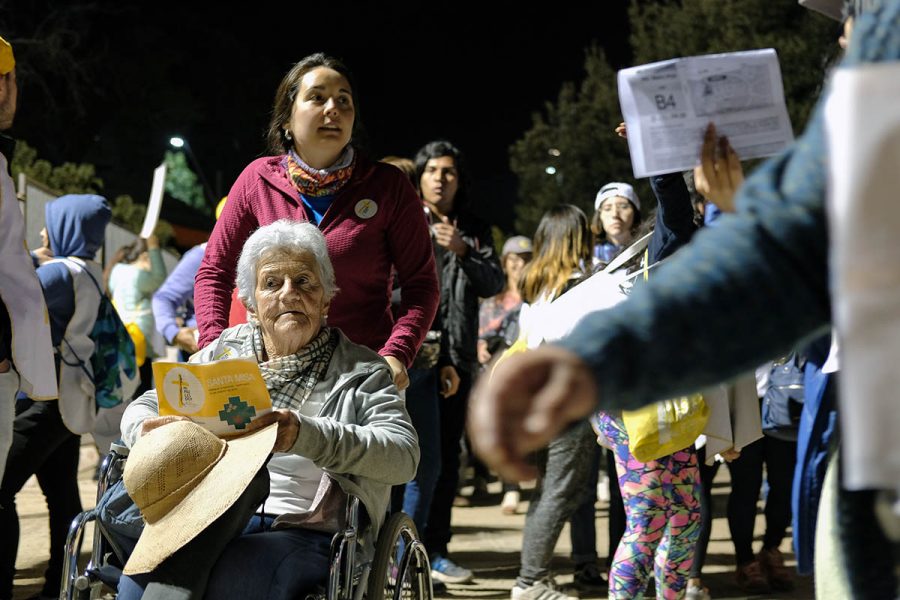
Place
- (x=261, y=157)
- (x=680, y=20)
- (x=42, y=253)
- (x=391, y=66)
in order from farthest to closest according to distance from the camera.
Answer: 1. (x=391, y=66)
2. (x=680, y=20)
3. (x=42, y=253)
4. (x=261, y=157)

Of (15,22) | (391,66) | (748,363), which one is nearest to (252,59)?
(391,66)

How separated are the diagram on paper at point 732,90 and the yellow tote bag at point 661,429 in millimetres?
1650

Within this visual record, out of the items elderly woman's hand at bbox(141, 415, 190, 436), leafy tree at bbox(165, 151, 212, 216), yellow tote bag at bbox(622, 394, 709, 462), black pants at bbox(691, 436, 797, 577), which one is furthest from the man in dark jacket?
leafy tree at bbox(165, 151, 212, 216)

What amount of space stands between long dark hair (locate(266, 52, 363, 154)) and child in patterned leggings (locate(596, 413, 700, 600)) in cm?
157

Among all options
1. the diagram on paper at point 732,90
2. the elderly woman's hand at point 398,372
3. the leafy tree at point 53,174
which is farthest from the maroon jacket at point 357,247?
the leafy tree at point 53,174

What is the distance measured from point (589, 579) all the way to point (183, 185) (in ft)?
125

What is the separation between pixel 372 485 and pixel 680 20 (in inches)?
1087

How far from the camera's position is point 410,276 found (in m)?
4.26

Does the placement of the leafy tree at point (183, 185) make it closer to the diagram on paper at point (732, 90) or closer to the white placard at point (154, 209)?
the white placard at point (154, 209)

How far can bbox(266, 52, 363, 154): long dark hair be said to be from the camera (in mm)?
4254

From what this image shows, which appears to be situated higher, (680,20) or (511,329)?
(680,20)

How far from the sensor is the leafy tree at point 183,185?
41.4 metres

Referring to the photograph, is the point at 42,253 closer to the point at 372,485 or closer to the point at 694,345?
the point at 372,485

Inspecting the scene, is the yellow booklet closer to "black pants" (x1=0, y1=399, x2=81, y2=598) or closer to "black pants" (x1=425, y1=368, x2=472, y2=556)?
"black pants" (x1=0, y1=399, x2=81, y2=598)
